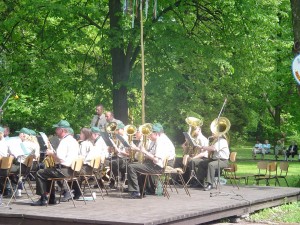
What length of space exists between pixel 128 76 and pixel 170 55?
155 cm

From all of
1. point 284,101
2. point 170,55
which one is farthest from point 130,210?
point 284,101

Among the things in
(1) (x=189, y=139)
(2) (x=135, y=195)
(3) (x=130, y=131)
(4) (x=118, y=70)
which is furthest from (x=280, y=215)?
(4) (x=118, y=70)

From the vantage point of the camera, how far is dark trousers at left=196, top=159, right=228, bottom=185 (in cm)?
1644

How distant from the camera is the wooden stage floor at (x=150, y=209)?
11453 mm

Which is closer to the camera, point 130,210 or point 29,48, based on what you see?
point 130,210

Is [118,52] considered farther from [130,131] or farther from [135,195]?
[135,195]

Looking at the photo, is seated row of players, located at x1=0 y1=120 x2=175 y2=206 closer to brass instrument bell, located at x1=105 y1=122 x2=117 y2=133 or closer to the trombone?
brass instrument bell, located at x1=105 y1=122 x2=117 y2=133

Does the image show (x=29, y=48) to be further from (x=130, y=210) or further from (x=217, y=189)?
(x=130, y=210)

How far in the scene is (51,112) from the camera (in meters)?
24.9

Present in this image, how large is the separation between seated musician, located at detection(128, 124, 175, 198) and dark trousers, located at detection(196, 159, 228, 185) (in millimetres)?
1905

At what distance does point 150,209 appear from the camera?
1265 cm

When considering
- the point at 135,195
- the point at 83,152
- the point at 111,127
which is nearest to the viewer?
the point at 83,152

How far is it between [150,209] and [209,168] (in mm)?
4026

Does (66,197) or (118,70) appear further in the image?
(118,70)
